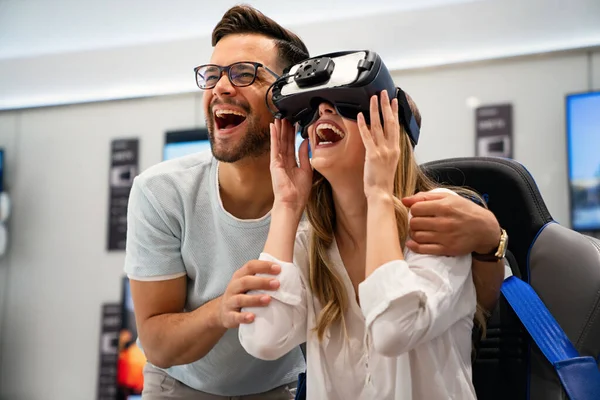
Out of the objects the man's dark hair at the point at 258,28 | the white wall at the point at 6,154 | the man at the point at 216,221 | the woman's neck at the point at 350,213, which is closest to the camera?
the woman's neck at the point at 350,213

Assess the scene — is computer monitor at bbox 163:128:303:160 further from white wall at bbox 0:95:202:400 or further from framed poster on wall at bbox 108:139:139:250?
framed poster on wall at bbox 108:139:139:250

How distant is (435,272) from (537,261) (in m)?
0.29

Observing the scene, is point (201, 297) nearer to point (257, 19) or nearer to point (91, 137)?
point (257, 19)

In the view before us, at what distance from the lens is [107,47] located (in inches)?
163

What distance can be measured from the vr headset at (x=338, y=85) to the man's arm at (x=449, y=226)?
20cm

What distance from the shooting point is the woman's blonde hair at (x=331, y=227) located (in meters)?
1.20

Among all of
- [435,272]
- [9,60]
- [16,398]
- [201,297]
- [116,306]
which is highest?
[9,60]

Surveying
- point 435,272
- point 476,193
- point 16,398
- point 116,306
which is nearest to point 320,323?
point 435,272

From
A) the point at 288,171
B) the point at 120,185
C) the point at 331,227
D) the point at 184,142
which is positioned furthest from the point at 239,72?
the point at 120,185

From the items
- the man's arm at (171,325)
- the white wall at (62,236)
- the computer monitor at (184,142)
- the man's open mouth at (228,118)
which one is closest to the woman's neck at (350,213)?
the man's arm at (171,325)

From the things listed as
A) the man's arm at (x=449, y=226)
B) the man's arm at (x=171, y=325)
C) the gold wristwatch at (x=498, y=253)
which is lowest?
the man's arm at (x=171, y=325)

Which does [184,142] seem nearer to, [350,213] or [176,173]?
[176,173]

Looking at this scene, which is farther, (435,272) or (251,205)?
(251,205)

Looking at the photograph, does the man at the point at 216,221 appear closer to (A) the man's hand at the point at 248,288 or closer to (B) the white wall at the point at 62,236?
(A) the man's hand at the point at 248,288
